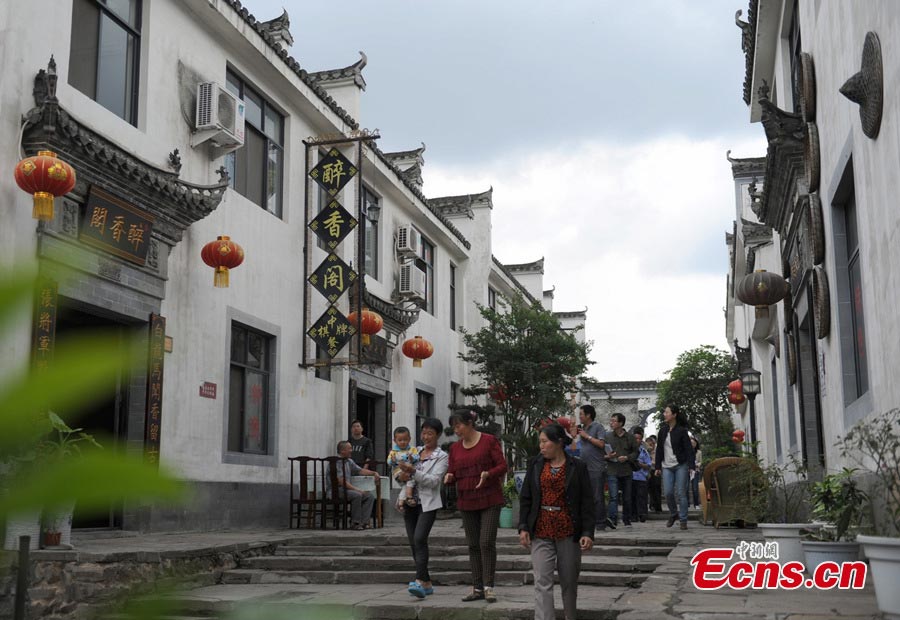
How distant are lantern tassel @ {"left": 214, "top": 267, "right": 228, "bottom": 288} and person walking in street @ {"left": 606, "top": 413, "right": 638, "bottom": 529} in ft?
17.4

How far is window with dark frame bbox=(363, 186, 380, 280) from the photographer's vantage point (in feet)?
57.7

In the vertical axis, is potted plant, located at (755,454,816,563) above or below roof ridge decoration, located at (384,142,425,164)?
below

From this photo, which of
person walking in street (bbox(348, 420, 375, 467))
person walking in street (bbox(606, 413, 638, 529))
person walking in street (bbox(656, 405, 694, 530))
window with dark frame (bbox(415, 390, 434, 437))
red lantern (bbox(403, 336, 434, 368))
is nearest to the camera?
person walking in street (bbox(656, 405, 694, 530))

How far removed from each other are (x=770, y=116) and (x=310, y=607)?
33.2ft

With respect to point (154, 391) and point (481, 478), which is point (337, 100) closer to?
point (154, 391)

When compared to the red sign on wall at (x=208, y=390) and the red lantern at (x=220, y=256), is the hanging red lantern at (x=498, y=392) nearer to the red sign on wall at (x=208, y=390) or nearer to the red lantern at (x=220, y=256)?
the red sign on wall at (x=208, y=390)

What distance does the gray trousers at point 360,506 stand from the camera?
42.7 ft

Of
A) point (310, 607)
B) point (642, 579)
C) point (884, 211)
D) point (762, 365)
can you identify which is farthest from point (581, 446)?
point (310, 607)

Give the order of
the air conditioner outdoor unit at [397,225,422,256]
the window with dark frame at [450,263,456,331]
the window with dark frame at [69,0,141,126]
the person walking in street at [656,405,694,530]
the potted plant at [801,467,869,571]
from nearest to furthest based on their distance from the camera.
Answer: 1. the potted plant at [801,467,869,571]
2. the window with dark frame at [69,0,141,126]
3. the person walking in street at [656,405,694,530]
4. the air conditioner outdoor unit at [397,225,422,256]
5. the window with dark frame at [450,263,456,331]

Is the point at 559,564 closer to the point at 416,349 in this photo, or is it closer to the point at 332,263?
the point at 332,263

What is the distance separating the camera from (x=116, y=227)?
9453 millimetres

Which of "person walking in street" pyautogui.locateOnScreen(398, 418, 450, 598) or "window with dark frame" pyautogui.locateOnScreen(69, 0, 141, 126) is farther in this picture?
"window with dark frame" pyautogui.locateOnScreen(69, 0, 141, 126)

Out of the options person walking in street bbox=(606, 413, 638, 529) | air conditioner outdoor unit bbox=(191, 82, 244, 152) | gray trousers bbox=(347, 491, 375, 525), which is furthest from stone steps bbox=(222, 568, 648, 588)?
air conditioner outdoor unit bbox=(191, 82, 244, 152)

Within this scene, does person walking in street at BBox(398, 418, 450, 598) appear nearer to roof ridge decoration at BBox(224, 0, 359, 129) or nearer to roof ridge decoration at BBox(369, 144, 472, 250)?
roof ridge decoration at BBox(224, 0, 359, 129)
